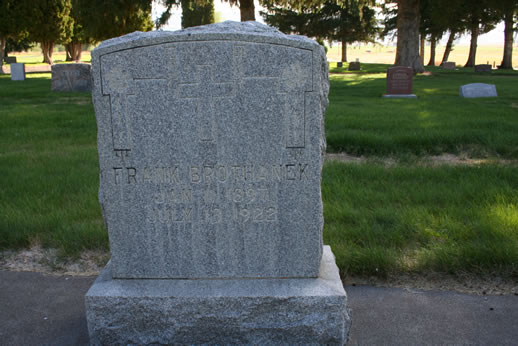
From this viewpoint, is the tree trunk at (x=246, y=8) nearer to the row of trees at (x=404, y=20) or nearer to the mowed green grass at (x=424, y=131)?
the row of trees at (x=404, y=20)

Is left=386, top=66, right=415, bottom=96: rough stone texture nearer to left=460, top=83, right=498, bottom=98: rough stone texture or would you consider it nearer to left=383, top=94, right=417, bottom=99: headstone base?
left=383, top=94, right=417, bottom=99: headstone base

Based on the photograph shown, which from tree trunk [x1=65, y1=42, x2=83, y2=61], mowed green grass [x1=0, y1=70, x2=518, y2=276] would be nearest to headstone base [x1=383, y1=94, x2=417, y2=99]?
mowed green grass [x1=0, y1=70, x2=518, y2=276]

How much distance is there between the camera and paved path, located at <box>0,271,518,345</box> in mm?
2465

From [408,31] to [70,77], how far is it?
1458 cm

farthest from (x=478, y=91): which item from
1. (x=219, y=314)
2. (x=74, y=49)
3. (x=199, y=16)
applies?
(x=74, y=49)

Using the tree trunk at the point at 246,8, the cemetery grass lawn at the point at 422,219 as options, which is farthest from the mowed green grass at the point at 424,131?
the tree trunk at the point at 246,8

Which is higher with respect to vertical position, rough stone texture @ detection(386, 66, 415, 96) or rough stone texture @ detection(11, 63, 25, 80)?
rough stone texture @ detection(11, 63, 25, 80)

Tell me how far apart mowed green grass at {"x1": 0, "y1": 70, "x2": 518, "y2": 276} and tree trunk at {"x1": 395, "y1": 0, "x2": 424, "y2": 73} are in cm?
1508

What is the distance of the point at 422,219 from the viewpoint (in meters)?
3.79

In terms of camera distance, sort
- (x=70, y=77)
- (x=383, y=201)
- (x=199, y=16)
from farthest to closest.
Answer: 1. (x=199, y=16)
2. (x=70, y=77)
3. (x=383, y=201)

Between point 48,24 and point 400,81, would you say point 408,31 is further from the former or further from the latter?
point 48,24

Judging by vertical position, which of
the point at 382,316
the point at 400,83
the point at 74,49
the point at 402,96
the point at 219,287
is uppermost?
the point at 74,49

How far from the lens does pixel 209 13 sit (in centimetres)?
4425

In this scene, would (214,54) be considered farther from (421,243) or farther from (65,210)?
(65,210)
